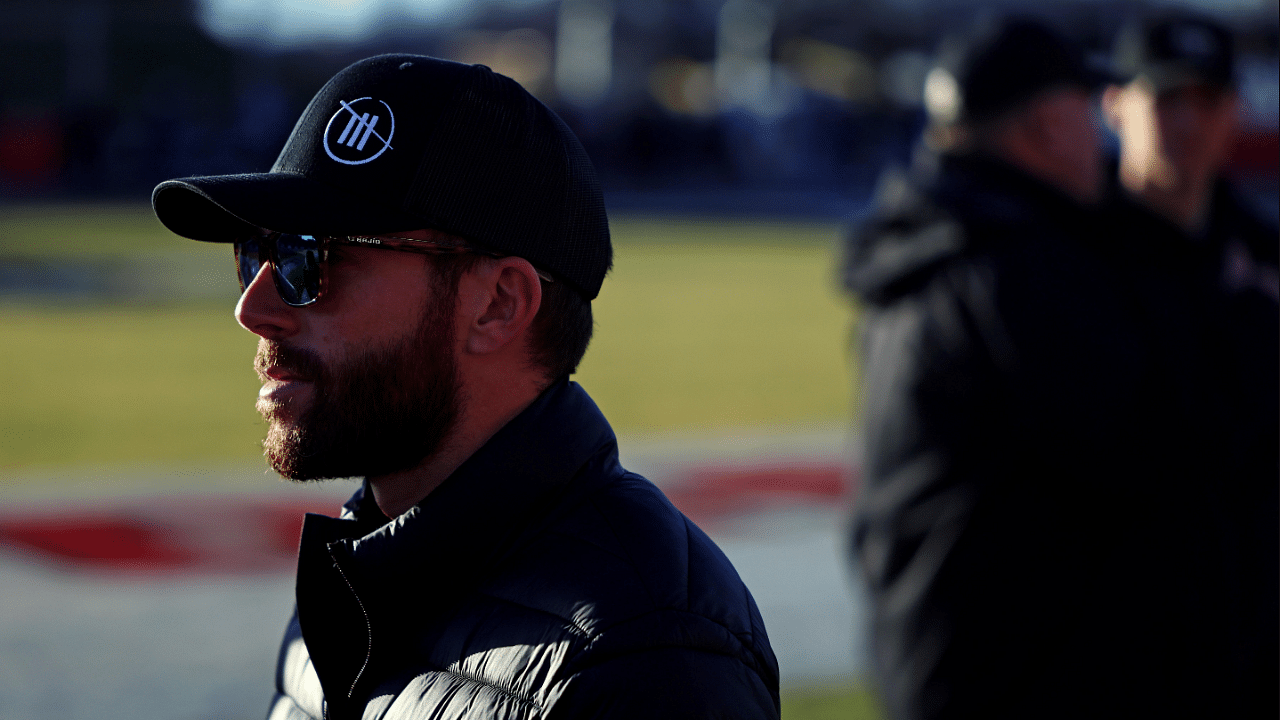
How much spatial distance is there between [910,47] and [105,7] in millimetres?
31942

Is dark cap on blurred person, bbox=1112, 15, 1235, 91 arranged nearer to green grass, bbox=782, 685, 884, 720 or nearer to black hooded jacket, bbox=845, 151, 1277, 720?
black hooded jacket, bbox=845, 151, 1277, 720

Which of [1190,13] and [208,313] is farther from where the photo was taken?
[208,313]

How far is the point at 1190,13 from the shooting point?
4.11 metres

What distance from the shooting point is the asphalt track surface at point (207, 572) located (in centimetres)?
491

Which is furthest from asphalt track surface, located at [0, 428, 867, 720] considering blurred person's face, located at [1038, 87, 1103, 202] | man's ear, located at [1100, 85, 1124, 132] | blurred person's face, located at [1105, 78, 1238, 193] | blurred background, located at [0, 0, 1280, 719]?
man's ear, located at [1100, 85, 1124, 132]

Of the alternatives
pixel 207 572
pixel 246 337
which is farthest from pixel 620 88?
pixel 207 572

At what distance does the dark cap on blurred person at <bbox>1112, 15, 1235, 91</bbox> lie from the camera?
3.80 meters

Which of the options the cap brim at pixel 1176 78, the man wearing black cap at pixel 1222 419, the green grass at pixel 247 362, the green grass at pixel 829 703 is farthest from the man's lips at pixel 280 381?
the green grass at pixel 247 362

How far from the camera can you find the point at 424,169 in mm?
1807

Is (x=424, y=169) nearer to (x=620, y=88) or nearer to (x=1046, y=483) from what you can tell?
(x=1046, y=483)

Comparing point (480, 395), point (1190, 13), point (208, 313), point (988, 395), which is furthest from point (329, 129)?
point (208, 313)

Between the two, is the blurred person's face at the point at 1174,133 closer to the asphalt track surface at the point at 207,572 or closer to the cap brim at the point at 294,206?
the asphalt track surface at the point at 207,572

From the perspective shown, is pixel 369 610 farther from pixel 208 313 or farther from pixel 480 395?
pixel 208 313

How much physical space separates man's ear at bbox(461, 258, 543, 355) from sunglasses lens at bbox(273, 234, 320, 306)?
0.21m
